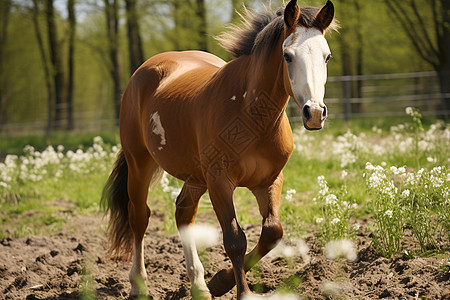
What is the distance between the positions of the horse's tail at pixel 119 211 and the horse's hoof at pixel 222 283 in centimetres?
132

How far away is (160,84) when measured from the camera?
4457mm

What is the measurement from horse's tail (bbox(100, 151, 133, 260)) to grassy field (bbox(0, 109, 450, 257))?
1139 mm

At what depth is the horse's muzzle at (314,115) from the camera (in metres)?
2.57

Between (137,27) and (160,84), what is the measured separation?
48.0 feet

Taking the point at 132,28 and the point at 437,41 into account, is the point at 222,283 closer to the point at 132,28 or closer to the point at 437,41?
the point at 437,41

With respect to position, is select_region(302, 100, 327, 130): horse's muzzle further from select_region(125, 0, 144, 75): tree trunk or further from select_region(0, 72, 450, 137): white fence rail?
select_region(125, 0, 144, 75): tree trunk

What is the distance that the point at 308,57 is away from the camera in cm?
272

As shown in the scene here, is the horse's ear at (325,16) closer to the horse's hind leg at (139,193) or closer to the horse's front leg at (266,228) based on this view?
the horse's front leg at (266,228)

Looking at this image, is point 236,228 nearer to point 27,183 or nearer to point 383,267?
point 383,267

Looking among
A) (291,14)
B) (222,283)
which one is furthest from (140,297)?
(291,14)

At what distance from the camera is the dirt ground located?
3473 mm

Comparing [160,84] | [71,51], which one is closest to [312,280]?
[160,84]

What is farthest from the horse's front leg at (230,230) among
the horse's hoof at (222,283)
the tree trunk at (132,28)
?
the tree trunk at (132,28)

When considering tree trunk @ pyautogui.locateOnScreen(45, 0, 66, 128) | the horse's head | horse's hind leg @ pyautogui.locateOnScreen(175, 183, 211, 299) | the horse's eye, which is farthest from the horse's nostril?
tree trunk @ pyautogui.locateOnScreen(45, 0, 66, 128)
